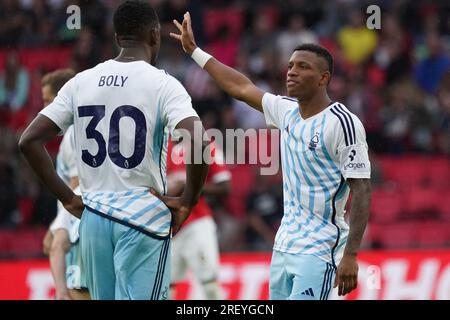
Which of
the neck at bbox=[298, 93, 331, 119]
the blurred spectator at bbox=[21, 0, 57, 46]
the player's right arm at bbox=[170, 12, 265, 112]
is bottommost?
the neck at bbox=[298, 93, 331, 119]

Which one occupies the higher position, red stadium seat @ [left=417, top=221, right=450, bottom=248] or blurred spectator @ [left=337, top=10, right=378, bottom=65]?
blurred spectator @ [left=337, top=10, right=378, bottom=65]

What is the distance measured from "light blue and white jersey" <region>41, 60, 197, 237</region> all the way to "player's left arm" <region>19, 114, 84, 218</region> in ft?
0.21

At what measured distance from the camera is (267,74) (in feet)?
51.7

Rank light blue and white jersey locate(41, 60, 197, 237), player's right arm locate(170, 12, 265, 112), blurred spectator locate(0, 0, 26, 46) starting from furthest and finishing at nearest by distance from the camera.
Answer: blurred spectator locate(0, 0, 26, 46) → player's right arm locate(170, 12, 265, 112) → light blue and white jersey locate(41, 60, 197, 237)

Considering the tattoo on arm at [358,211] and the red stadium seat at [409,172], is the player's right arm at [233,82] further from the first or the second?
the red stadium seat at [409,172]

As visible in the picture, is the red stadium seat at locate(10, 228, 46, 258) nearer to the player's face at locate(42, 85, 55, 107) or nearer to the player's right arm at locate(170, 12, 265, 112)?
the player's face at locate(42, 85, 55, 107)

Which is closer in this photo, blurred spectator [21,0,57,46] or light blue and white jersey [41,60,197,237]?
light blue and white jersey [41,60,197,237]

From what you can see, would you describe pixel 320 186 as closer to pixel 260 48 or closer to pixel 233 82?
pixel 233 82

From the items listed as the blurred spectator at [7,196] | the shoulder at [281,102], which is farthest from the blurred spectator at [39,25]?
the shoulder at [281,102]

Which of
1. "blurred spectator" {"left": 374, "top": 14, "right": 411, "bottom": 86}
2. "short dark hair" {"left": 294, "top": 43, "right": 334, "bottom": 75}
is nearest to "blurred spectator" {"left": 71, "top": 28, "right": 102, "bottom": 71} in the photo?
"blurred spectator" {"left": 374, "top": 14, "right": 411, "bottom": 86}

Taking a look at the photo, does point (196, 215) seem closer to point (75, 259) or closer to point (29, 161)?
point (75, 259)

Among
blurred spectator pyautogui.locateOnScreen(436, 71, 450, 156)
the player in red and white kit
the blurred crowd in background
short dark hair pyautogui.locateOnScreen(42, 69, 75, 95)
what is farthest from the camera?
blurred spectator pyautogui.locateOnScreen(436, 71, 450, 156)

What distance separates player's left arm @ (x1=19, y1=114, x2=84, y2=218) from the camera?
20.4 ft

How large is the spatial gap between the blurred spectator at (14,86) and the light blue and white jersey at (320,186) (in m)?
8.50
